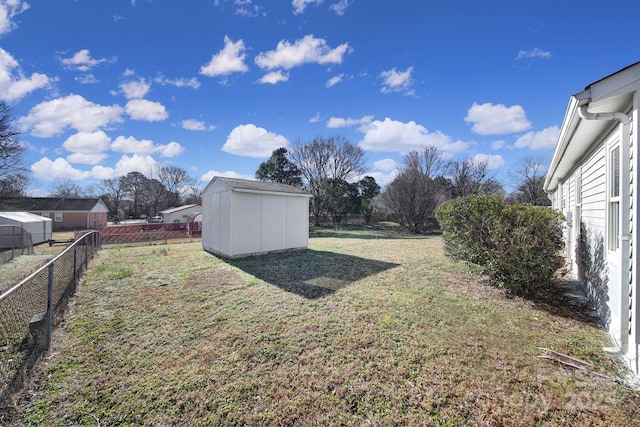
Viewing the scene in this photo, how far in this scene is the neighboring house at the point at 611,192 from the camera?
257 centimetres

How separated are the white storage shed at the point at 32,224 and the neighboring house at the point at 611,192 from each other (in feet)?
79.3

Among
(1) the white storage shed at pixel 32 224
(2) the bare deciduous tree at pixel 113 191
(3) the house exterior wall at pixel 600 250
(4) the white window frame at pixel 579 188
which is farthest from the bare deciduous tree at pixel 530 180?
(2) the bare deciduous tree at pixel 113 191

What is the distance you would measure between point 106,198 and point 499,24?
51327mm

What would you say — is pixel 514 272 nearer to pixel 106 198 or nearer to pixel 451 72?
pixel 451 72

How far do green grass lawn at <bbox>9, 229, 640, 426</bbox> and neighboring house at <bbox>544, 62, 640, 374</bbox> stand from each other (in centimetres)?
48

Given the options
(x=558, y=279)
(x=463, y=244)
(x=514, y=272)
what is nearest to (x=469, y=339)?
(x=514, y=272)

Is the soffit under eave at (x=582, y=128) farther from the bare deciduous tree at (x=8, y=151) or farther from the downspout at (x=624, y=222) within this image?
the bare deciduous tree at (x=8, y=151)

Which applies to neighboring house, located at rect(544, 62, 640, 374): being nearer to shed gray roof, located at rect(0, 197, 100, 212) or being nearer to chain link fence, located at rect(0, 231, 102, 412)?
chain link fence, located at rect(0, 231, 102, 412)

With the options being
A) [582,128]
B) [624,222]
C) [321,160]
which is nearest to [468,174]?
[321,160]

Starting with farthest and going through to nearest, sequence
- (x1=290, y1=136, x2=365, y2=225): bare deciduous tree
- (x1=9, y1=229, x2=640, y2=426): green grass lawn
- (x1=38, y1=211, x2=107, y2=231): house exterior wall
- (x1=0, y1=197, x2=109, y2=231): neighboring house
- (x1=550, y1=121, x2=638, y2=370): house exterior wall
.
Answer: (x1=38, y1=211, x2=107, y2=231): house exterior wall
(x1=0, y1=197, x2=109, y2=231): neighboring house
(x1=290, y1=136, x2=365, y2=225): bare deciduous tree
(x1=550, y1=121, x2=638, y2=370): house exterior wall
(x1=9, y1=229, x2=640, y2=426): green grass lawn

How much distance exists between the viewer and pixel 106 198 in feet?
135

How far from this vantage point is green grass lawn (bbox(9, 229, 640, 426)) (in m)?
2.13

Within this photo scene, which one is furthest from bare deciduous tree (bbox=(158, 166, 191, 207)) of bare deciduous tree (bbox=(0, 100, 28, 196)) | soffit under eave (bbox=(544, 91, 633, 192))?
soffit under eave (bbox=(544, 91, 633, 192))

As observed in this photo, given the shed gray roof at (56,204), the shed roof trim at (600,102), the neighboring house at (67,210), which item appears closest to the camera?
the shed roof trim at (600,102)
